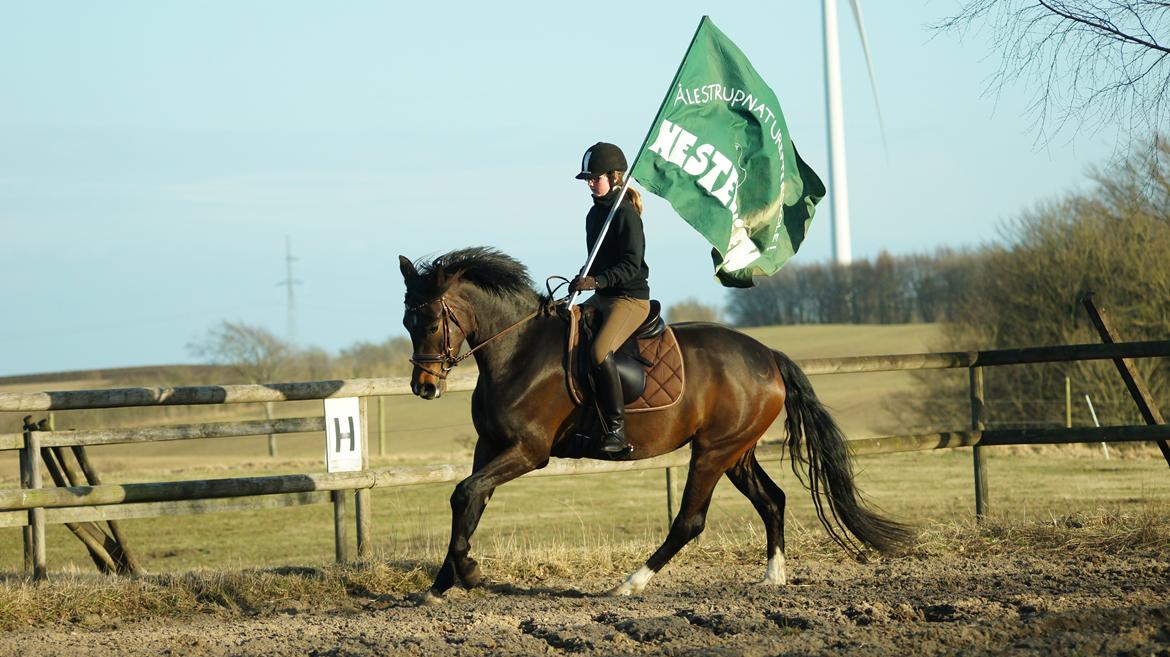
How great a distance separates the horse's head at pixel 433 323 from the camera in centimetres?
671

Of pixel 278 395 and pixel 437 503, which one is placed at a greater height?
pixel 278 395

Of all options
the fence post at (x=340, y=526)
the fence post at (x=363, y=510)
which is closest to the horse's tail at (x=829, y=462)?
the fence post at (x=363, y=510)

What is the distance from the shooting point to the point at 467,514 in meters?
6.69

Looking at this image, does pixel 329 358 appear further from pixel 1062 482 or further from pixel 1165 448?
pixel 1165 448

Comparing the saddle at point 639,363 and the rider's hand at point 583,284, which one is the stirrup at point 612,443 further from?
the rider's hand at point 583,284

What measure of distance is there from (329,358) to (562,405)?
1475 inches

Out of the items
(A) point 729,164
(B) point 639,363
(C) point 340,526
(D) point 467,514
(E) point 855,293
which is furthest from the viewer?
(E) point 855,293

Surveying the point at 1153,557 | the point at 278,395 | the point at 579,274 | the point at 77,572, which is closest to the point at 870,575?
the point at 1153,557

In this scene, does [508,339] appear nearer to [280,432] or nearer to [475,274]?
[475,274]

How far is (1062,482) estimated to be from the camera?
16922 mm

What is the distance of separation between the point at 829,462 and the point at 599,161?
245cm

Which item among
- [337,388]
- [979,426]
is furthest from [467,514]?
[979,426]

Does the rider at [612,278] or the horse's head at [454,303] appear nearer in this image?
the horse's head at [454,303]

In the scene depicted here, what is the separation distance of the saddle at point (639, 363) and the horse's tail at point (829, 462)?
3.00 ft
